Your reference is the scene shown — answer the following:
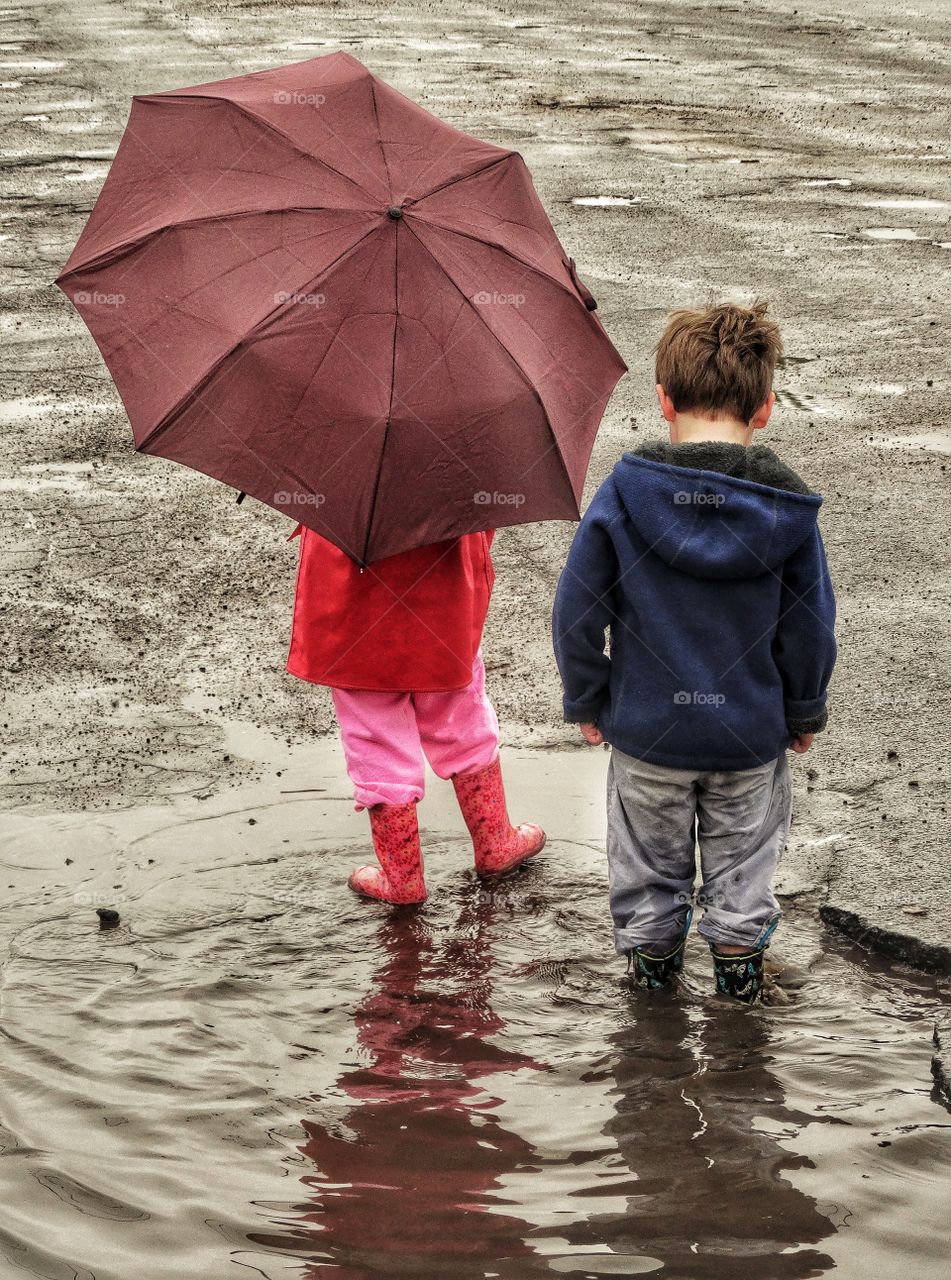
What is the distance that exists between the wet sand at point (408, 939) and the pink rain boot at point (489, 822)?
7cm

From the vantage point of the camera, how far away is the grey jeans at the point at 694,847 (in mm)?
3141

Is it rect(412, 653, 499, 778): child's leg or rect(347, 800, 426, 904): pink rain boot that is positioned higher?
rect(412, 653, 499, 778): child's leg

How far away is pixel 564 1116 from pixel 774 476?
1337mm

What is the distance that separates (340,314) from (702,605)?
96cm

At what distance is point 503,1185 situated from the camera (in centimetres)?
282

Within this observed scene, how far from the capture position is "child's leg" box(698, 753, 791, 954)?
124 inches

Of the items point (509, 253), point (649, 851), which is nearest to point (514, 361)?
point (509, 253)

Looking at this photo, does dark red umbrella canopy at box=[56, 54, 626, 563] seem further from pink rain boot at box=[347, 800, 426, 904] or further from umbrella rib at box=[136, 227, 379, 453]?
pink rain boot at box=[347, 800, 426, 904]

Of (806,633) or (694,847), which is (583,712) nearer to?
(694,847)

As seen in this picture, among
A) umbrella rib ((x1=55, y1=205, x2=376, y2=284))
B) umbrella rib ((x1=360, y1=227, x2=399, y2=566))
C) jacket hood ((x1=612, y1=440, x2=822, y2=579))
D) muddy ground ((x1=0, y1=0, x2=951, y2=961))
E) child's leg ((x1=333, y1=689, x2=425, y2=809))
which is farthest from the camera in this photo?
muddy ground ((x1=0, y1=0, x2=951, y2=961))

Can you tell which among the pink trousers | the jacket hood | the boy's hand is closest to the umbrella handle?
the jacket hood

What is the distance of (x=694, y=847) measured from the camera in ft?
10.6

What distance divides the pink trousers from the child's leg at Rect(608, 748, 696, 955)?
2.04 feet

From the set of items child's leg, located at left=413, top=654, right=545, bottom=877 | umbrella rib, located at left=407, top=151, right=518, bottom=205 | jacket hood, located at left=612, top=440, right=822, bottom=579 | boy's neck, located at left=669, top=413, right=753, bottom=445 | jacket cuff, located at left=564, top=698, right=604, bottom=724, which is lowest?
child's leg, located at left=413, top=654, right=545, bottom=877
